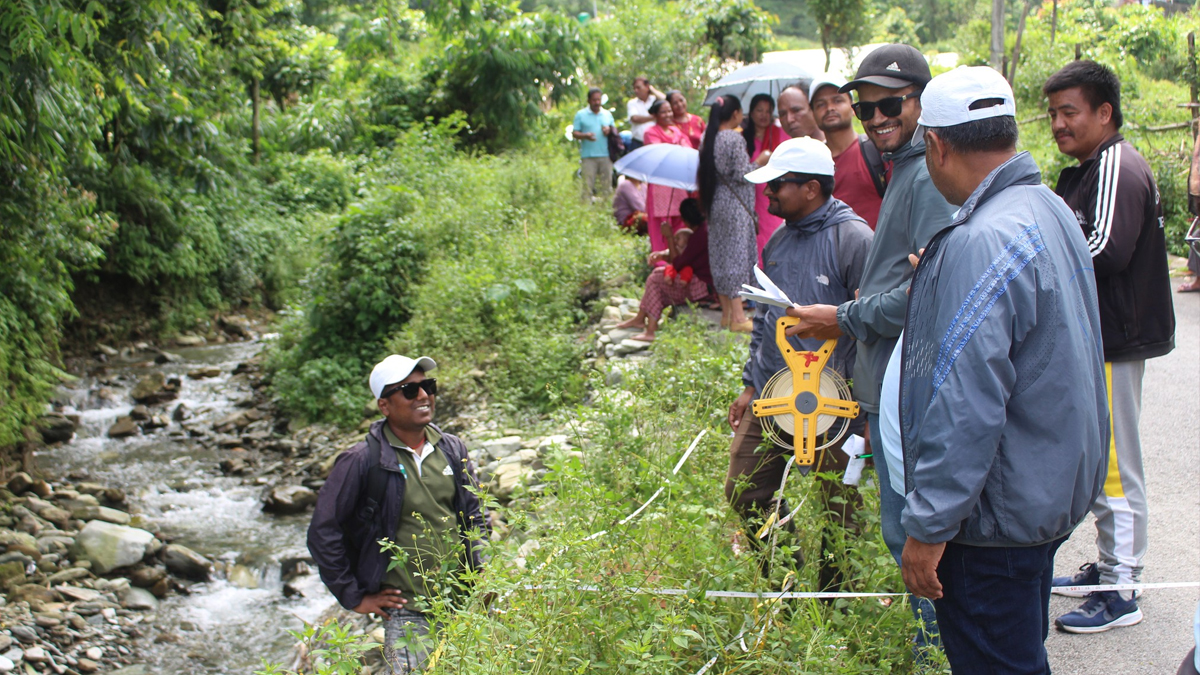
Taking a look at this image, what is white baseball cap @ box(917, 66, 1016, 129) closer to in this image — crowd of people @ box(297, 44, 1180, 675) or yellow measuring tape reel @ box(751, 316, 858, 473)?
crowd of people @ box(297, 44, 1180, 675)

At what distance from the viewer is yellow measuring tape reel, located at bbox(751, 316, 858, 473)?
10.9 ft

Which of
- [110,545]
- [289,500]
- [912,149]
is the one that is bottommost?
[289,500]

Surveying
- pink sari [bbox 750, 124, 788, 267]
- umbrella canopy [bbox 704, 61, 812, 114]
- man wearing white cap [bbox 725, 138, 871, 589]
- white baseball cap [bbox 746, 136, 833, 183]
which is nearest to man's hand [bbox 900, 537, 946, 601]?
man wearing white cap [bbox 725, 138, 871, 589]

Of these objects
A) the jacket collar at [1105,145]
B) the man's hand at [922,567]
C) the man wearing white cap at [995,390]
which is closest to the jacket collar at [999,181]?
the man wearing white cap at [995,390]

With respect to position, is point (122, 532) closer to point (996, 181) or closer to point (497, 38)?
point (996, 181)

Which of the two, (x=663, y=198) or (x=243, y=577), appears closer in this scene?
(x=243, y=577)

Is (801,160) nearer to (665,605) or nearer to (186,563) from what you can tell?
(665,605)

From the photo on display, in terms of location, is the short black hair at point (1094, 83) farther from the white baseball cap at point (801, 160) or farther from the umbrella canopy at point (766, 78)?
the umbrella canopy at point (766, 78)

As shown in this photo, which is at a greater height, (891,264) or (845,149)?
(845,149)

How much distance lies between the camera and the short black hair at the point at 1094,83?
3395 millimetres

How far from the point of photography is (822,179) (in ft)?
11.9

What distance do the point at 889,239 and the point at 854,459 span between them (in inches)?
32.0

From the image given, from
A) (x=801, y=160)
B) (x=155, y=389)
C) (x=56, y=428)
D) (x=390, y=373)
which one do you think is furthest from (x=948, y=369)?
(x=155, y=389)

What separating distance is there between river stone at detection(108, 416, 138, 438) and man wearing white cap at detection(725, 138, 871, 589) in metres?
9.11
